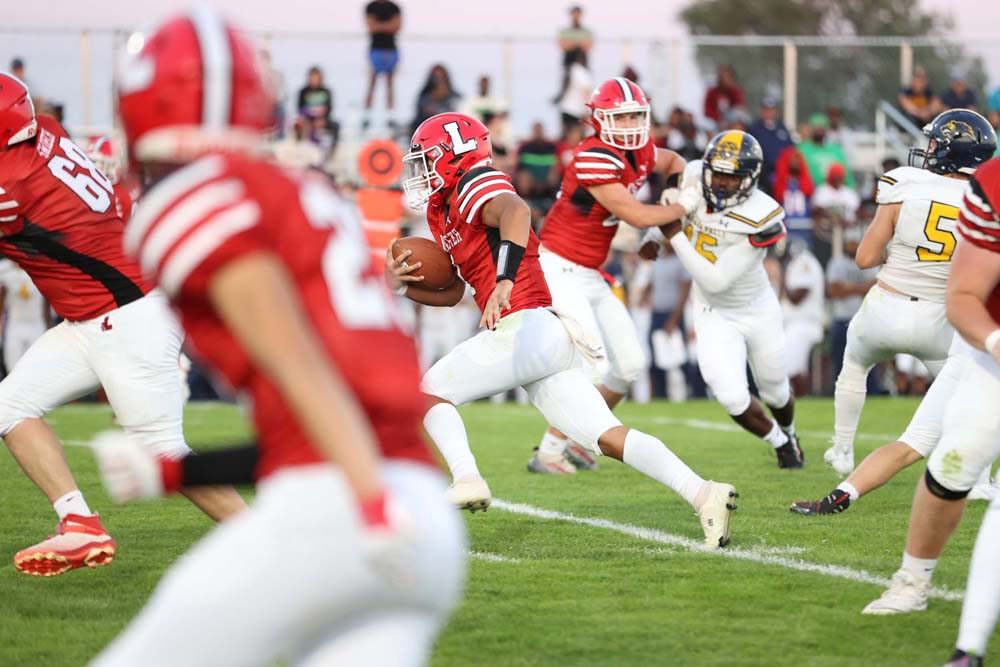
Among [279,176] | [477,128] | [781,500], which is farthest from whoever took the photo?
[781,500]

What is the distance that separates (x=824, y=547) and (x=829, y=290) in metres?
10.9

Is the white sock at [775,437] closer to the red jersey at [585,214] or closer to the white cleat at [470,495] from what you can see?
the red jersey at [585,214]

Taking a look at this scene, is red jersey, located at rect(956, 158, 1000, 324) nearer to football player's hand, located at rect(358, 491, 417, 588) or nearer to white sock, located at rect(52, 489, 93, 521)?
football player's hand, located at rect(358, 491, 417, 588)

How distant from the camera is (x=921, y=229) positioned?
6.69 metres

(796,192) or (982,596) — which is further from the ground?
(982,596)

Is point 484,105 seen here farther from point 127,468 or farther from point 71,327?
point 127,468

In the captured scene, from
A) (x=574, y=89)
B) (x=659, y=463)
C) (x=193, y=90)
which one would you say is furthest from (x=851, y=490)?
(x=574, y=89)

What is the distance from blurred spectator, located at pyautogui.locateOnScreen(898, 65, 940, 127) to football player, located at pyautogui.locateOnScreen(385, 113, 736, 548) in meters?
13.2

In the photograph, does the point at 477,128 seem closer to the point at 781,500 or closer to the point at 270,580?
the point at 781,500

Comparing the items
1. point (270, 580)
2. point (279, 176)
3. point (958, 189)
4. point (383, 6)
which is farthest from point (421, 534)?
point (383, 6)

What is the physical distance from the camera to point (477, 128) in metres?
6.16

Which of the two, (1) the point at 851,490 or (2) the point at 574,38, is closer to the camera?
(1) the point at 851,490

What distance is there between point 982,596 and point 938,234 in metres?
3.34

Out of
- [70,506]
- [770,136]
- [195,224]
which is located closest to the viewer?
[195,224]
